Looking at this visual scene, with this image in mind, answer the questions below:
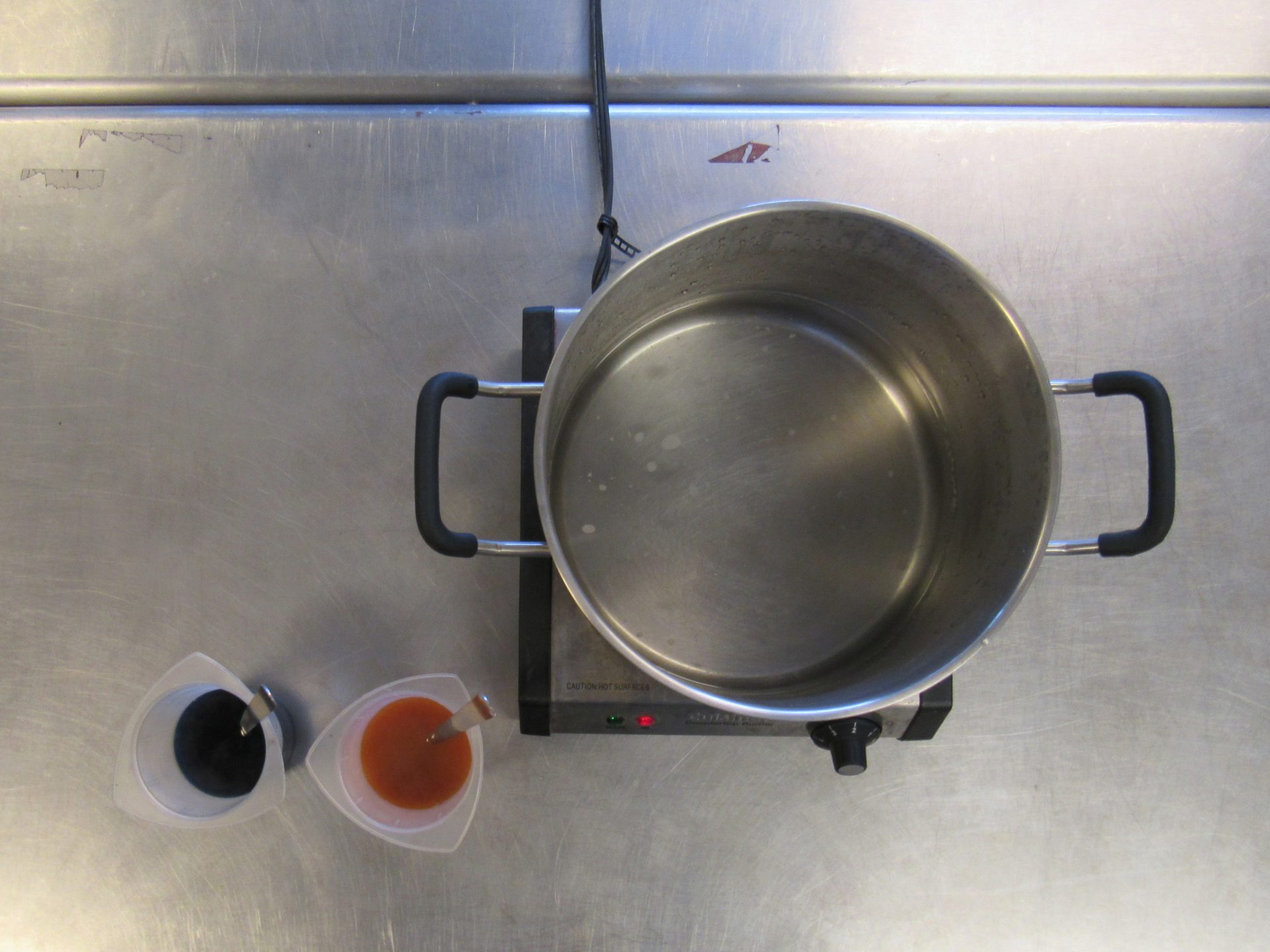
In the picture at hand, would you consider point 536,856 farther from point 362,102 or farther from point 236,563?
point 362,102

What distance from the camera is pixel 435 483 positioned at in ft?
1.66

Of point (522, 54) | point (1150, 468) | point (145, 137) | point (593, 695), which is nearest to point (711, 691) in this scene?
point (593, 695)

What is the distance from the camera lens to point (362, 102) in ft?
2.44

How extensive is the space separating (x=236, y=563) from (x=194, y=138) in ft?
1.42

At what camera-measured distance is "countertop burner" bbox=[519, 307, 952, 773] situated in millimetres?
566

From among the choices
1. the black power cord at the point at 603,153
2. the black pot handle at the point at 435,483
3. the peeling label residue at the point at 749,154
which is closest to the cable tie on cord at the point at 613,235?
the black power cord at the point at 603,153

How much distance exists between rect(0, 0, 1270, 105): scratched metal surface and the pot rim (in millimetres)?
310

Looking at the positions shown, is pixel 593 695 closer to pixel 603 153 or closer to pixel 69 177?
pixel 603 153

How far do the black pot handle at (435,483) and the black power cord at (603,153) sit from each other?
0.77ft

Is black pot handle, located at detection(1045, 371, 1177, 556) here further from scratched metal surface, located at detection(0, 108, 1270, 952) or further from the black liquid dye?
the black liquid dye

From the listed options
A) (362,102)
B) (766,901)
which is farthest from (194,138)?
(766,901)

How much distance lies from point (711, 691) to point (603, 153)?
511mm

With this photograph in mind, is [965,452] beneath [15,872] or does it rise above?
above

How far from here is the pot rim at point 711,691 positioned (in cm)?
46
